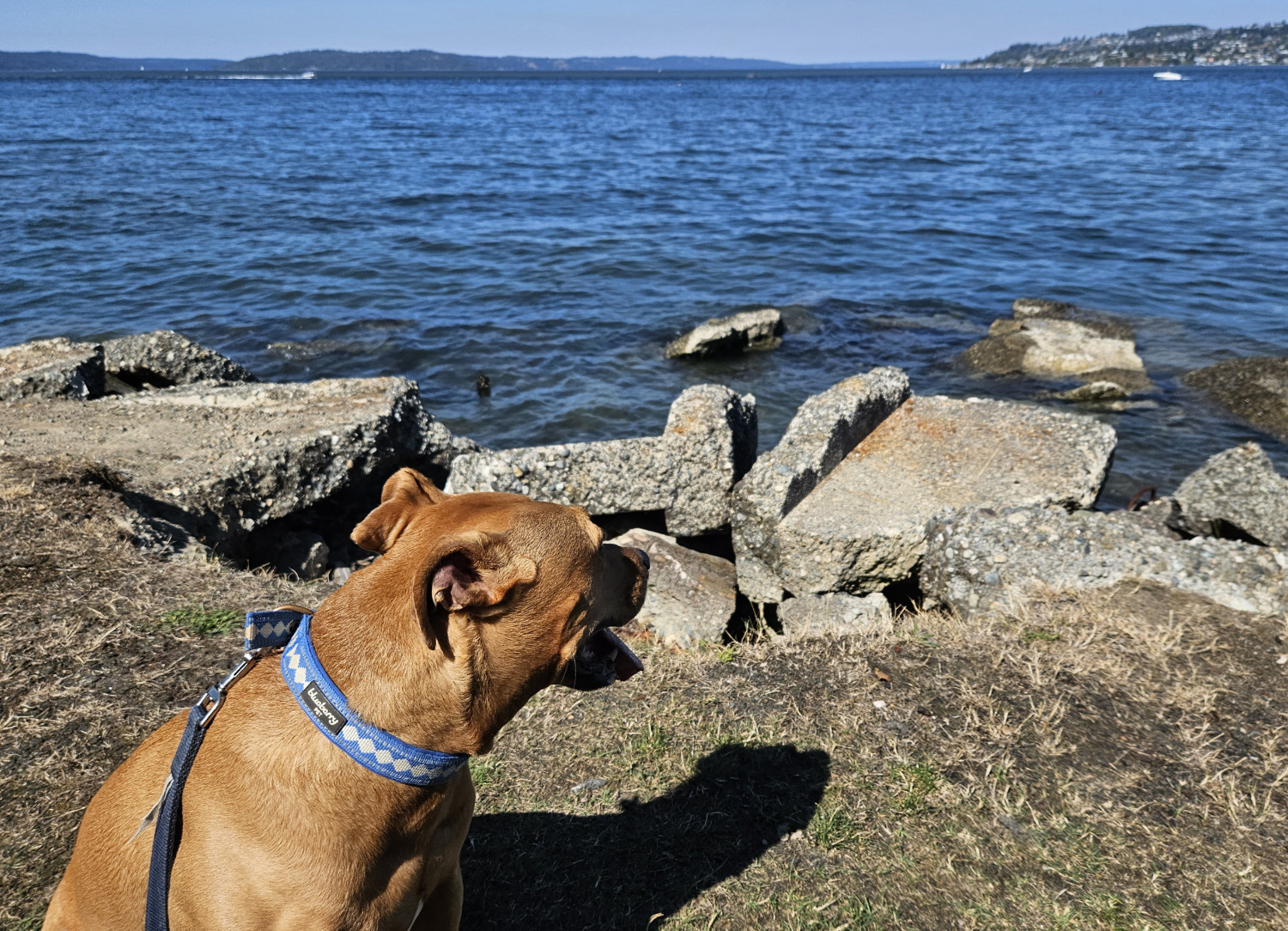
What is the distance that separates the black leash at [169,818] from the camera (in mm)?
2305

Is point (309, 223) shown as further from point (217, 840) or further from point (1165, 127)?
point (1165, 127)

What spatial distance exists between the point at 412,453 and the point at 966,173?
30831 mm

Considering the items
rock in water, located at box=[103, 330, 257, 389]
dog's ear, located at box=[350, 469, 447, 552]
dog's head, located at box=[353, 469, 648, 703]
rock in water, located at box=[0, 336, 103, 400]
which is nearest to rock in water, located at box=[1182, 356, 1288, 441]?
dog's head, located at box=[353, 469, 648, 703]

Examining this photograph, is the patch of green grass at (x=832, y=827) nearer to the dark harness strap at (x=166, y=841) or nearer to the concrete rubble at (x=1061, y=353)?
the dark harness strap at (x=166, y=841)

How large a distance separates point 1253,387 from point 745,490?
9463 millimetres

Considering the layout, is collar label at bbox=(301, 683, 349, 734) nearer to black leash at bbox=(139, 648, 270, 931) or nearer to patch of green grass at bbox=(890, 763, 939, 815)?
black leash at bbox=(139, 648, 270, 931)

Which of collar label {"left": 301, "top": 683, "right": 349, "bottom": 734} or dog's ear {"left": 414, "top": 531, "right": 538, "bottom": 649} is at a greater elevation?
dog's ear {"left": 414, "top": 531, "right": 538, "bottom": 649}

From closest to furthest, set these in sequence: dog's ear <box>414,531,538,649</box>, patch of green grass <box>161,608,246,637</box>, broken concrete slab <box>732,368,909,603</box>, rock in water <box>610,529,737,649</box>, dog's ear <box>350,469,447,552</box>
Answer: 1. dog's ear <box>414,531,538,649</box>
2. dog's ear <box>350,469,447,552</box>
3. patch of green grass <box>161,608,246,637</box>
4. rock in water <box>610,529,737,649</box>
5. broken concrete slab <box>732,368,909,603</box>

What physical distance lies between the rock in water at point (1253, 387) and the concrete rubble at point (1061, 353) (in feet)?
2.87

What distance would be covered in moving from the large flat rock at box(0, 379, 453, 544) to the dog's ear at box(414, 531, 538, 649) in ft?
17.3

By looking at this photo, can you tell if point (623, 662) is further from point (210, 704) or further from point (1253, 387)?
point (1253, 387)

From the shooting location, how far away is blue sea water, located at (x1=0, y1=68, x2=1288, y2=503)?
46.4ft

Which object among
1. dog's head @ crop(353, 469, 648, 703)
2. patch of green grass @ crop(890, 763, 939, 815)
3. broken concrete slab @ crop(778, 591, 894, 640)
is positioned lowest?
broken concrete slab @ crop(778, 591, 894, 640)

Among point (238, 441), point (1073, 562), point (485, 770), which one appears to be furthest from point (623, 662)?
point (238, 441)
